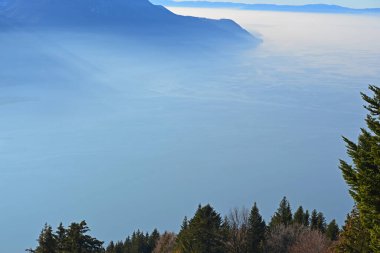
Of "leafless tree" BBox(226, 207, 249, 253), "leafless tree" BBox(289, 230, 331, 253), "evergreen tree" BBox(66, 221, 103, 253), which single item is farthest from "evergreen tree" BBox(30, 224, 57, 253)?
"leafless tree" BBox(289, 230, 331, 253)

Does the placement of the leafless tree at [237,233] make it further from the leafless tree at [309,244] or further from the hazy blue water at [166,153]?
the hazy blue water at [166,153]

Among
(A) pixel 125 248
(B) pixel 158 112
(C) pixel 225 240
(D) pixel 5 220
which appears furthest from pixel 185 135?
(C) pixel 225 240

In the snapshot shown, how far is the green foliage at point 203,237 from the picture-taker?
14.1 metres

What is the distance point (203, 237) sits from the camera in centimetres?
1427

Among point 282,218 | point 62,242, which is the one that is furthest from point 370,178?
point 282,218

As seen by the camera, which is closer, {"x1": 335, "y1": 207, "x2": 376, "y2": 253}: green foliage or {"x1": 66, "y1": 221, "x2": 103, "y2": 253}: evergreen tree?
{"x1": 335, "y1": 207, "x2": 376, "y2": 253}: green foliage

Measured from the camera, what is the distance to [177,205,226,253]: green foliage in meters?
14.1

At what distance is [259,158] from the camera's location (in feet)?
234

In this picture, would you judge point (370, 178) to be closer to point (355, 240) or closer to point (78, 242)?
point (355, 240)

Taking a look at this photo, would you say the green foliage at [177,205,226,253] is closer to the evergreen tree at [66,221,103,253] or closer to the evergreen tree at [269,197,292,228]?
the evergreen tree at [66,221,103,253]

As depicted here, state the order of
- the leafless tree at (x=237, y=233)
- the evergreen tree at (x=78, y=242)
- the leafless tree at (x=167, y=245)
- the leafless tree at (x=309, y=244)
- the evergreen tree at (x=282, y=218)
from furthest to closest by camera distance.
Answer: the evergreen tree at (x=282, y=218)
the leafless tree at (x=167, y=245)
the leafless tree at (x=309, y=244)
the leafless tree at (x=237, y=233)
the evergreen tree at (x=78, y=242)

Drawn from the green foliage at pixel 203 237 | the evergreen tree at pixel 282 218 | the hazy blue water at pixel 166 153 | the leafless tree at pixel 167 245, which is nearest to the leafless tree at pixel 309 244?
the green foliage at pixel 203 237

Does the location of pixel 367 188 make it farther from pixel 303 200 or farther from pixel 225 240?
pixel 303 200

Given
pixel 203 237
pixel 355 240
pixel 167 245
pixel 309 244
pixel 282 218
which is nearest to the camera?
pixel 355 240
